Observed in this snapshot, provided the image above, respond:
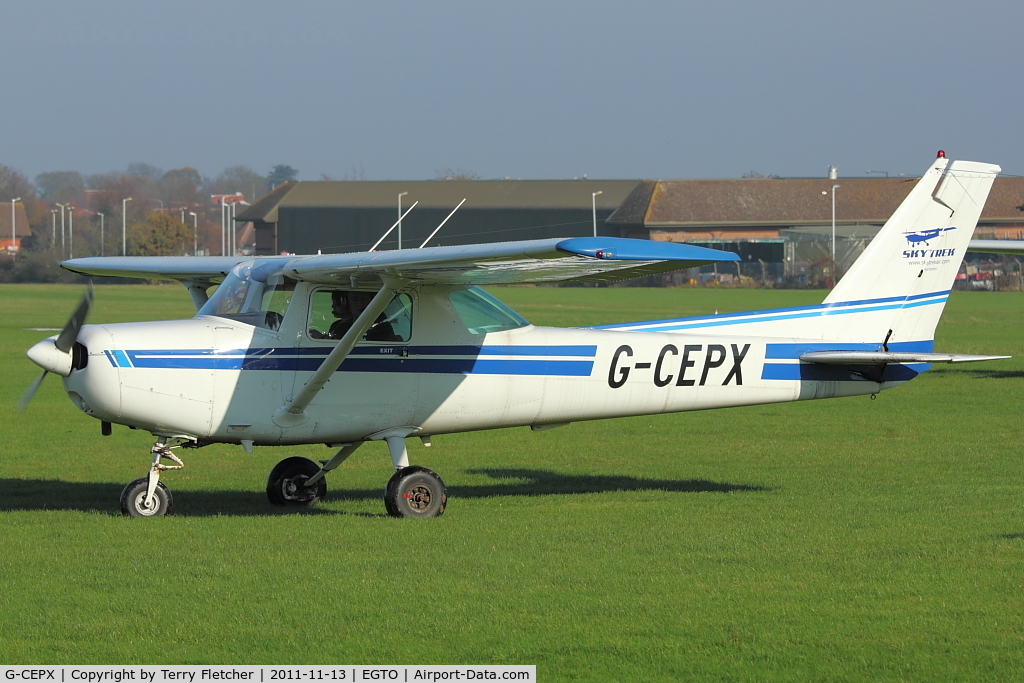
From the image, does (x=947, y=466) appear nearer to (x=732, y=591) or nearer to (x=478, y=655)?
(x=732, y=591)

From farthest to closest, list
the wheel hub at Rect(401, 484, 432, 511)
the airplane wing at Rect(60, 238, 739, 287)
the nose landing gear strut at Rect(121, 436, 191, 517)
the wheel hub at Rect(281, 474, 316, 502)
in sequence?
the wheel hub at Rect(281, 474, 316, 502), the wheel hub at Rect(401, 484, 432, 511), the nose landing gear strut at Rect(121, 436, 191, 517), the airplane wing at Rect(60, 238, 739, 287)

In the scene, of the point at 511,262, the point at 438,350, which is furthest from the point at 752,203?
the point at 511,262

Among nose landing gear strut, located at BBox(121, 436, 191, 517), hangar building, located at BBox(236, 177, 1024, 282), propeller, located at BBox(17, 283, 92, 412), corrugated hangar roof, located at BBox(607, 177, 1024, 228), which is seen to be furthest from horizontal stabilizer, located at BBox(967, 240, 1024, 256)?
corrugated hangar roof, located at BBox(607, 177, 1024, 228)

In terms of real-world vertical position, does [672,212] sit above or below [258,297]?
above

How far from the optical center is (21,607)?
23.1 ft

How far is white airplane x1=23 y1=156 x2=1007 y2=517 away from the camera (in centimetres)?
944

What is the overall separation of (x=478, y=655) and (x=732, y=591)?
1900 millimetres

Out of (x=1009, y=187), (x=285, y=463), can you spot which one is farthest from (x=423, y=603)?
(x=1009, y=187)

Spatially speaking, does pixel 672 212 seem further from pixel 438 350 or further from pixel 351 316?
pixel 351 316

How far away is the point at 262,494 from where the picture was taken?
39.4 feet

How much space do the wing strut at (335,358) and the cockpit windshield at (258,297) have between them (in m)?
0.55

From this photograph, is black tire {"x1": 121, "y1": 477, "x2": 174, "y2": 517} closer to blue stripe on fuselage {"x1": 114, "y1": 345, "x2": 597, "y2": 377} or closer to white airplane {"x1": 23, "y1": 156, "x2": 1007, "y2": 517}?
white airplane {"x1": 23, "y1": 156, "x2": 1007, "y2": 517}

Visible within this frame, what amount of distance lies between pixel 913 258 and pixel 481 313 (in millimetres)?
4031

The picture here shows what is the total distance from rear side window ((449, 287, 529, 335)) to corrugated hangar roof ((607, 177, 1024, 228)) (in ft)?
259
